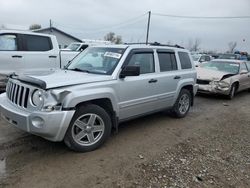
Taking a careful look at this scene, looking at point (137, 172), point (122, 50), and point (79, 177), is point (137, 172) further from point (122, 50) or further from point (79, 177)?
point (122, 50)

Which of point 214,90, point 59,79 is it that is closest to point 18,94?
point 59,79

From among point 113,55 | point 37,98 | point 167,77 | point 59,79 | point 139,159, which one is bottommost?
point 139,159

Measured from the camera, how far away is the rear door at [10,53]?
7012 millimetres

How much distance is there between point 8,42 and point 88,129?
485cm

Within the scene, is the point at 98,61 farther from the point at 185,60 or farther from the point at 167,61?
the point at 185,60

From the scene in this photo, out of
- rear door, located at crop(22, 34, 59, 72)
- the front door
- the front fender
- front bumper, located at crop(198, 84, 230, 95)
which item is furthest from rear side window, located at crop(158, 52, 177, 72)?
rear door, located at crop(22, 34, 59, 72)

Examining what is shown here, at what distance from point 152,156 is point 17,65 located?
17.4 ft

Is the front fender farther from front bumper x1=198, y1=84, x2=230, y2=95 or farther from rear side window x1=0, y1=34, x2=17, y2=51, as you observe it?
rear side window x1=0, y1=34, x2=17, y2=51

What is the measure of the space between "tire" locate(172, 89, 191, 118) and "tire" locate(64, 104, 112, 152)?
2441 millimetres

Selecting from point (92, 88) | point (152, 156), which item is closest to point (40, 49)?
point (92, 88)

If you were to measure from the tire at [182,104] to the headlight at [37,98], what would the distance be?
11.4 feet

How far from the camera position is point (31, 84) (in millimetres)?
3512

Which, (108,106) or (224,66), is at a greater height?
(224,66)

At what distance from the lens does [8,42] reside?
23.5 feet
